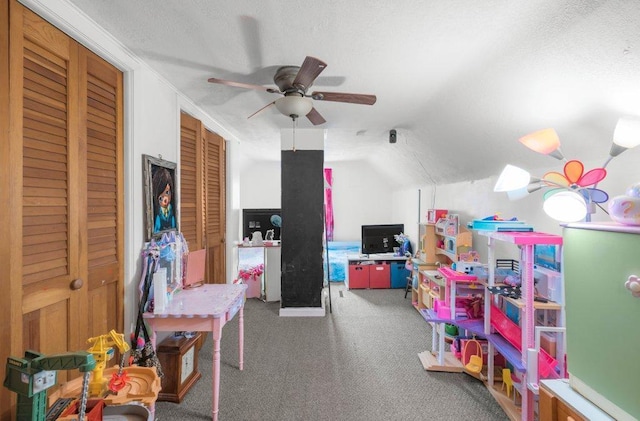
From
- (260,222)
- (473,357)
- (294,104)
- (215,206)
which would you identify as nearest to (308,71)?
(294,104)

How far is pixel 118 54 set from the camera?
5.93 ft

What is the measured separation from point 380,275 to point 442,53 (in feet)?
12.2

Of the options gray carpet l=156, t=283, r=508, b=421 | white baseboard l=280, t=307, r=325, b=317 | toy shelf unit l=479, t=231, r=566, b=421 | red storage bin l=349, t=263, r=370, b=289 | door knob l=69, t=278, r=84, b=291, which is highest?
door knob l=69, t=278, r=84, b=291

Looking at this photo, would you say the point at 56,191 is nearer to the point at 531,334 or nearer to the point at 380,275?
the point at 531,334

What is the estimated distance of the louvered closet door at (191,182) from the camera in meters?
2.74

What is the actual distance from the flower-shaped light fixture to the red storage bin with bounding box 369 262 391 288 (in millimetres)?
3260

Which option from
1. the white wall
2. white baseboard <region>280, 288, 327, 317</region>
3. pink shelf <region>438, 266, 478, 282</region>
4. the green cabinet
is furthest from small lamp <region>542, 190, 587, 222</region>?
the white wall

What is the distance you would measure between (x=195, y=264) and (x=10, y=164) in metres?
1.37

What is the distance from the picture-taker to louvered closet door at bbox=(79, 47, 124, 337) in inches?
64.5

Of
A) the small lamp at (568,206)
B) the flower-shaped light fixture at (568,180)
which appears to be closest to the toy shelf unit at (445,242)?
the flower-shaped light fixture at (568,180)

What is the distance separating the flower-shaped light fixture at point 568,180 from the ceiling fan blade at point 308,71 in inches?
47.1

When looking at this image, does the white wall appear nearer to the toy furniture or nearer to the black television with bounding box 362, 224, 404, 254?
the black television with bounding box 362, 224, 404, 254

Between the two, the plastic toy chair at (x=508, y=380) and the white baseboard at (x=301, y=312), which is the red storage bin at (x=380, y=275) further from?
the plastic toy chair at (x=508, y=380)

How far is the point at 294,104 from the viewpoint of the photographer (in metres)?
2.09
